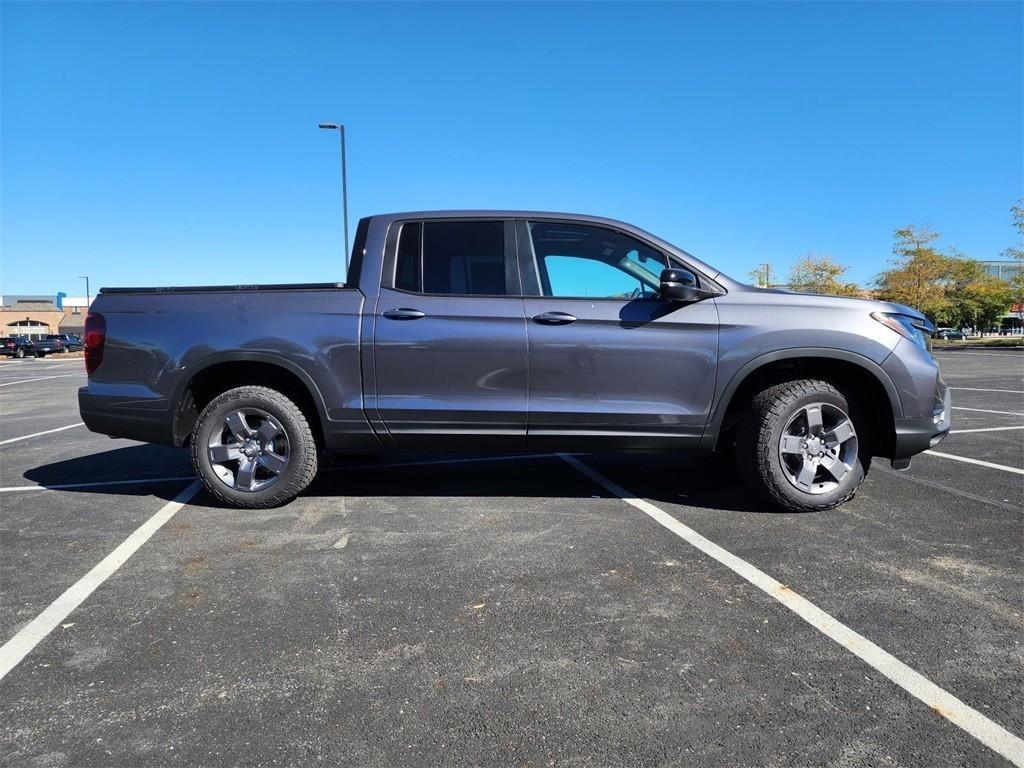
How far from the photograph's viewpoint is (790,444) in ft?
13.3

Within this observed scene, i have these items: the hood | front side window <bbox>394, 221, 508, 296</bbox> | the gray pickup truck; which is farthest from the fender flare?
front side window <bbox>394, 221, 508, 296</bbox>

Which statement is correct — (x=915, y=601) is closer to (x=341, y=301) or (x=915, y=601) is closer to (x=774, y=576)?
(x=774, y=576)

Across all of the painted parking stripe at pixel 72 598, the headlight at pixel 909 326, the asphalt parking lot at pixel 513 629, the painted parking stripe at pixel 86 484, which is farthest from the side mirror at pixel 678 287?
the painted parking stripe at pixel 86 484

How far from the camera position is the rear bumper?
14.0ft

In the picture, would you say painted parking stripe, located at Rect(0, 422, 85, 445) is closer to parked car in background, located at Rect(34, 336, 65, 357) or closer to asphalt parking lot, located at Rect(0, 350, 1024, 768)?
asphalt parking lot, located at Rect(0, 350, 1024, 768)

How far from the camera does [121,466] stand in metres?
5.85

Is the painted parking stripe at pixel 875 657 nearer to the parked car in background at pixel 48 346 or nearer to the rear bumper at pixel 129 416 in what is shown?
the rear bumper at pixel 129 416

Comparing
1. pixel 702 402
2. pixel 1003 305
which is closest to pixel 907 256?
pixel 1003 305

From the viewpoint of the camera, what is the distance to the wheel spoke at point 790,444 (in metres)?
4.04

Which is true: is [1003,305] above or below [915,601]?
above

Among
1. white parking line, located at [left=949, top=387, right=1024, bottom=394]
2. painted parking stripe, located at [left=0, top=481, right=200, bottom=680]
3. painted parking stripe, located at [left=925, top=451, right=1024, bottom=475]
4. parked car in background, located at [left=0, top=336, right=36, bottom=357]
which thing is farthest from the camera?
parked car in background, located at [left=0, top=336, right=36, bottom=357]

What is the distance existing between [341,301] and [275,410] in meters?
0.85

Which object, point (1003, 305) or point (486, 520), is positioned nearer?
point (486, 520)

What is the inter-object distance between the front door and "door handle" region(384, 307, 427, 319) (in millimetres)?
710
